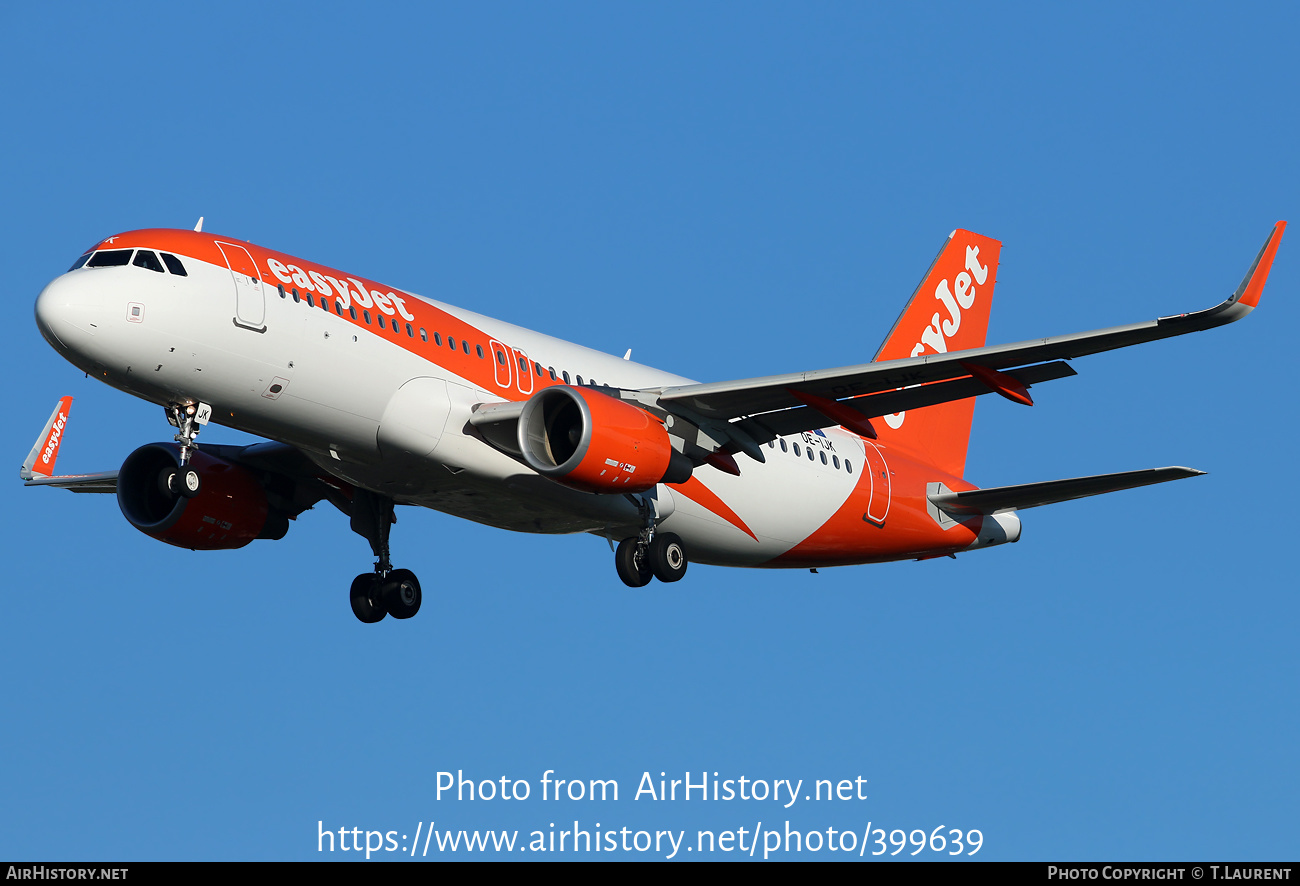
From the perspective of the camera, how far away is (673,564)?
3170 cm

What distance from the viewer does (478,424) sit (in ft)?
93.9

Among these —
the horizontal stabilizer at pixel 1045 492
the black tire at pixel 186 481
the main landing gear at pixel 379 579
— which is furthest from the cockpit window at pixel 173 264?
the horizontal stabilizer at pixel 1045 492

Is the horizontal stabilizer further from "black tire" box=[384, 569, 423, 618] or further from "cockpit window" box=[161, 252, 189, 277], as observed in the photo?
"cockpit window" box=[161, 252, 189, 277]

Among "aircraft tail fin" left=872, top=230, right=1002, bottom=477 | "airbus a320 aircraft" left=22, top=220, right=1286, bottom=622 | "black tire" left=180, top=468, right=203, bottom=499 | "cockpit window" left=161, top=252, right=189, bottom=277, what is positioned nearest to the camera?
"airbus a320 aircraft" left=22, top=220, right=1286, bottom=622

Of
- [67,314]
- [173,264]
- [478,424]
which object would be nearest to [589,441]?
[478,424]

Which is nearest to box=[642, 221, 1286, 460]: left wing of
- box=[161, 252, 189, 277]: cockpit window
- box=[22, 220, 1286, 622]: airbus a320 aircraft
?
box=[22, 220, 1286, 622]: airbus a320 aircraft

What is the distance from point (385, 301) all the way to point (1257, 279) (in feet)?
47.1

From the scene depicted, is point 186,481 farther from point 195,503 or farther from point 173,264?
point 195,503

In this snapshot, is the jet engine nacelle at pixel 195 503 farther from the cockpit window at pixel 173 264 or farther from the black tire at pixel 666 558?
the black tire at pixel 666 558

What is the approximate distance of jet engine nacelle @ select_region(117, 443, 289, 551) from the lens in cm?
3266

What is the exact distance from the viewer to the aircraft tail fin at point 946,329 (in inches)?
1581

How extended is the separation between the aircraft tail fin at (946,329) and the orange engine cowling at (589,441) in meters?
11.5

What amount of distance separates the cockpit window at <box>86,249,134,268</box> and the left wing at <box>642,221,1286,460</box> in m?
9.62
